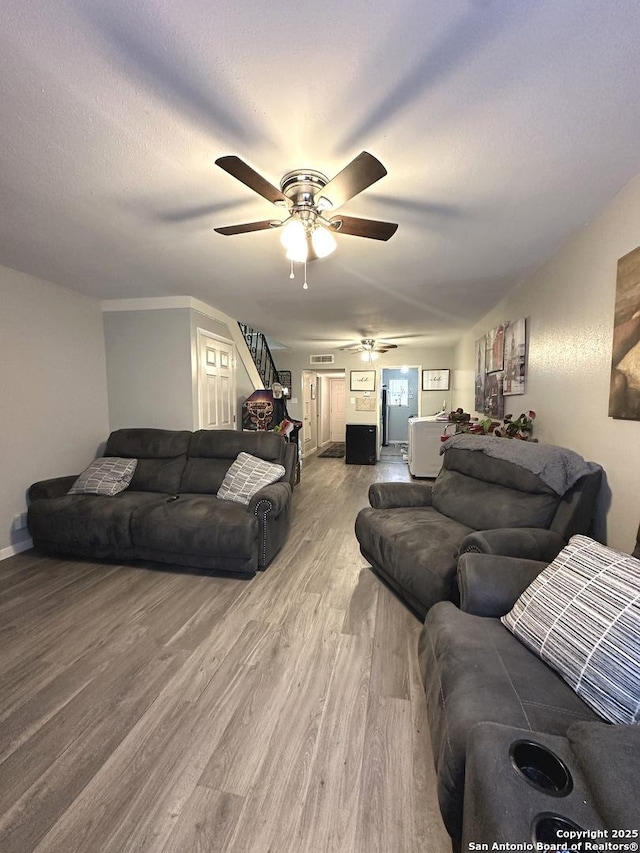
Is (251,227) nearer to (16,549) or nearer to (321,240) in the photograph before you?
(321,240)

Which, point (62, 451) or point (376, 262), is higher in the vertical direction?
point (376, 262)

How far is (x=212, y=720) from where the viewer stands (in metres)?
1.43

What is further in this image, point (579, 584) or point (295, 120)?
point (295, 120)

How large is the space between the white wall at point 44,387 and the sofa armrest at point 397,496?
10.0ft

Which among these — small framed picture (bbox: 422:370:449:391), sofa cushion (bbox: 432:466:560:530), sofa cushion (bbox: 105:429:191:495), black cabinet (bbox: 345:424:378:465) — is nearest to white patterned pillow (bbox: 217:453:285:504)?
sofa cushion (bbox: 105:429:191:495)

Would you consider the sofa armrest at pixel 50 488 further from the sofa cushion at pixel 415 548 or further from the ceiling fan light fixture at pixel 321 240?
the ceiling fan light fixture at pixel 321 240

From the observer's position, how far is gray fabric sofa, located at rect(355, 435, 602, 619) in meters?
1.86

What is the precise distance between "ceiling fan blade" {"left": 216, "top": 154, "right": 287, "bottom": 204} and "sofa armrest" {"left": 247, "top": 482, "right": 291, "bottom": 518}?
6.31 feet

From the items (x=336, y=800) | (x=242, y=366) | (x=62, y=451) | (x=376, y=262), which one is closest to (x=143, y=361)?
(x=62, y=451)

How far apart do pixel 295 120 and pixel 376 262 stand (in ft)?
5.20

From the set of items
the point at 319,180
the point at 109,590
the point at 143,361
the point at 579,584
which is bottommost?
the point at 109,590

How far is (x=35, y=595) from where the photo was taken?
2357 millimetres

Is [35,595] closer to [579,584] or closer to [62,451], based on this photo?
[62,451]

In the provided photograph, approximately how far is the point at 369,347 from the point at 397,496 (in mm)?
3846
